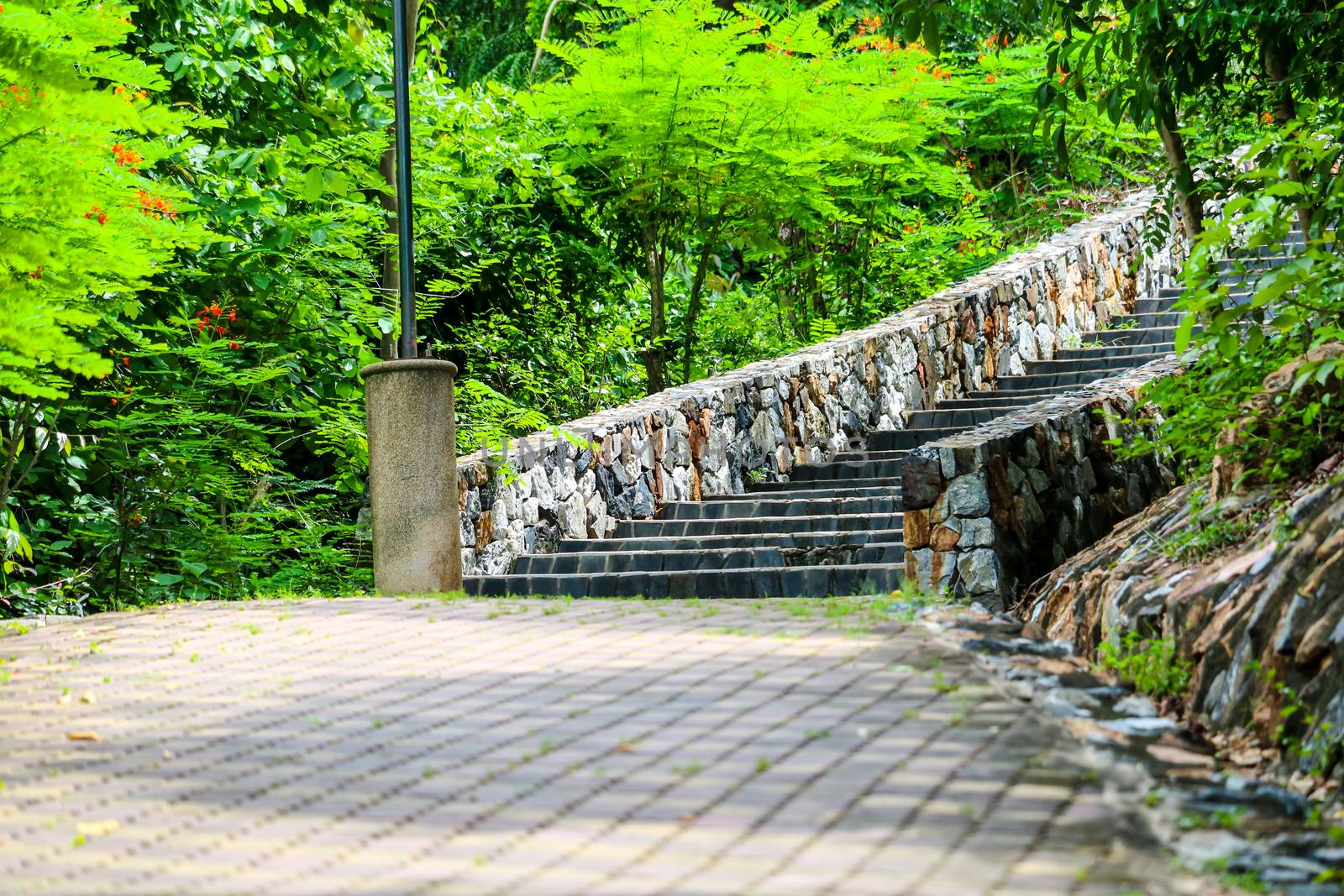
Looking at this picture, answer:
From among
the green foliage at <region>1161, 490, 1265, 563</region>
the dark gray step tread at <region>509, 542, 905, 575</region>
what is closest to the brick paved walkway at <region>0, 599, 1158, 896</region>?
the green foliage at <region>1161, 490, 1265, 563</region>

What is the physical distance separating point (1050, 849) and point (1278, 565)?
2.32 m

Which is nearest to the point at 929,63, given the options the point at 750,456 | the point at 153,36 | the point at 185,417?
the point at 750,456

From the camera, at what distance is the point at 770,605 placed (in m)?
7.82

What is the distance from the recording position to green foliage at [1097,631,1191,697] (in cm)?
539

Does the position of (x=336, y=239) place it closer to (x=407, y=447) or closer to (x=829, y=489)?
(x=407, y=447)

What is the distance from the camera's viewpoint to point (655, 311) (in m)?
15.6

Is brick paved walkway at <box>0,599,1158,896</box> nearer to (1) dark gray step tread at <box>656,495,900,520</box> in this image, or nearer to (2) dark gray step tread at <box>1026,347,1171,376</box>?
(1) dark gray step tread at <box>656,495,900,520</box>

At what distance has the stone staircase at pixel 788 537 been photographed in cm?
930

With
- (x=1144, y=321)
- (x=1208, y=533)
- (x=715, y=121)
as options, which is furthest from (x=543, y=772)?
(x=1144, y=321)

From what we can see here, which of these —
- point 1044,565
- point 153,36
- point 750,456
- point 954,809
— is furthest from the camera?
point 750,456

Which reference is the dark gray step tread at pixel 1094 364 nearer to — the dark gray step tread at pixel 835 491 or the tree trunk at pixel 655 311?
the dark gray step tread at pixel 835 491

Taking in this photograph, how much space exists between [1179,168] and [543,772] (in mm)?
4876

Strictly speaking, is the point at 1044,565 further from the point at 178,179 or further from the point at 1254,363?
the point at 178,179

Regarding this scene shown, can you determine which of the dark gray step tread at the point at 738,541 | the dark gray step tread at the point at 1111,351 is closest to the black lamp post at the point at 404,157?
the dark gray step tread at the point at 738,541
